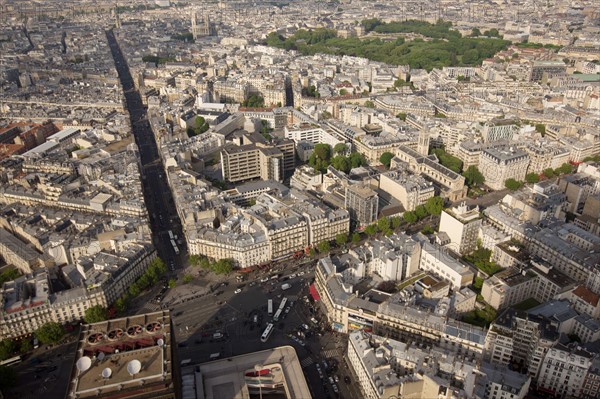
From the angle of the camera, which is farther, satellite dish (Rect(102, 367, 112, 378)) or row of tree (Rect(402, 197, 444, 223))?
row of tree (Rect(402, 197, 444, 223))

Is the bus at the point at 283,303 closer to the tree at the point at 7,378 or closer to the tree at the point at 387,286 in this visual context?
the tree at the point at 387,286

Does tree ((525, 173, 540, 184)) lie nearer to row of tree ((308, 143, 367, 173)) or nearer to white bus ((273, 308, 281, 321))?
row of tree ((308, 143, 367, 173))

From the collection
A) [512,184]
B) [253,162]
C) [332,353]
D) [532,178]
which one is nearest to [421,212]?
[512,184]

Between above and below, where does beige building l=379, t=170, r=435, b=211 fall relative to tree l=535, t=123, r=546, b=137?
below

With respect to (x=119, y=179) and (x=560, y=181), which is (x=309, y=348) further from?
(x=560, y=181)

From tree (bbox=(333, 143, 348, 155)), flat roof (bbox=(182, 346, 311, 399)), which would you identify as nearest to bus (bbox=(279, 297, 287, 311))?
flat roof (bbox=(182, 346, 311, 399))

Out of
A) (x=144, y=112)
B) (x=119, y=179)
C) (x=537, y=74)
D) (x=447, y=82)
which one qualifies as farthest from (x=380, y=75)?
(x=119, y=179)
